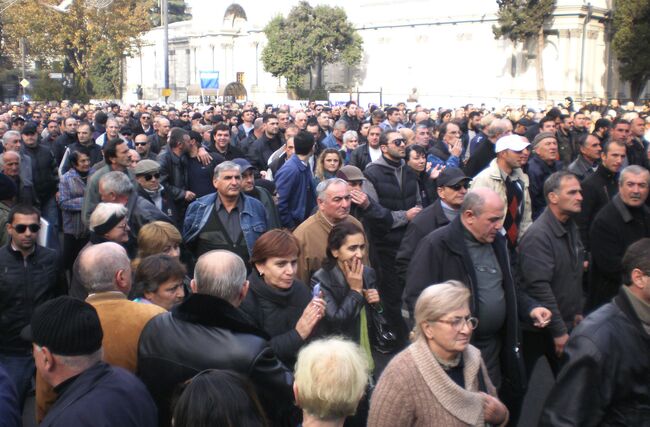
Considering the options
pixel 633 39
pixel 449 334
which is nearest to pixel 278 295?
pixel 449 334

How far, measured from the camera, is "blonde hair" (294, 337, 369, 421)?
2.81m

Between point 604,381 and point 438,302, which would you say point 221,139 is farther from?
point 604,381

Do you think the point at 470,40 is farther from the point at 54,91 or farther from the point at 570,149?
the point at 570,149

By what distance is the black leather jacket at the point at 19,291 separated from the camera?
Answer: 16.9ft

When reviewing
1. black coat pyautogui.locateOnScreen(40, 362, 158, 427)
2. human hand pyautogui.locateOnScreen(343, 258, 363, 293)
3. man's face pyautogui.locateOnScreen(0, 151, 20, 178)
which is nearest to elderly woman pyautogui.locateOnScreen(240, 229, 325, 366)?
human hand pyautogui.locateOnScreen(343, 258, 363, 293)

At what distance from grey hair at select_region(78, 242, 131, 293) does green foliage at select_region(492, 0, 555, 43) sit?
44238 mm

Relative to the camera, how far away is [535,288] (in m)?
5.10

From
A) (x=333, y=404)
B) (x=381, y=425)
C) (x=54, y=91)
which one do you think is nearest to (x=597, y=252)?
(x=381, y=425)

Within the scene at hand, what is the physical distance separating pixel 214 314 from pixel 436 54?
172ft

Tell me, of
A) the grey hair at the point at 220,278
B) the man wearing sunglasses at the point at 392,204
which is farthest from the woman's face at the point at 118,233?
the man wearing sunglasses at the point at 392,204

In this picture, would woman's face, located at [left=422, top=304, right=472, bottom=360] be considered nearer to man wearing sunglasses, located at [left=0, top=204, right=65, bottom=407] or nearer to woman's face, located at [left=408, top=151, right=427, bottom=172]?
man wearing sunglasses, located at [left=0, top=204, right=65, bottom=407]

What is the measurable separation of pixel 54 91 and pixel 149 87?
33.0m

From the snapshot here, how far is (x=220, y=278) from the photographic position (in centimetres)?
366

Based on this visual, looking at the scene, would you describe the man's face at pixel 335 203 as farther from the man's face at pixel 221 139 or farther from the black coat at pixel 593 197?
the man's face at pixel 221 139
